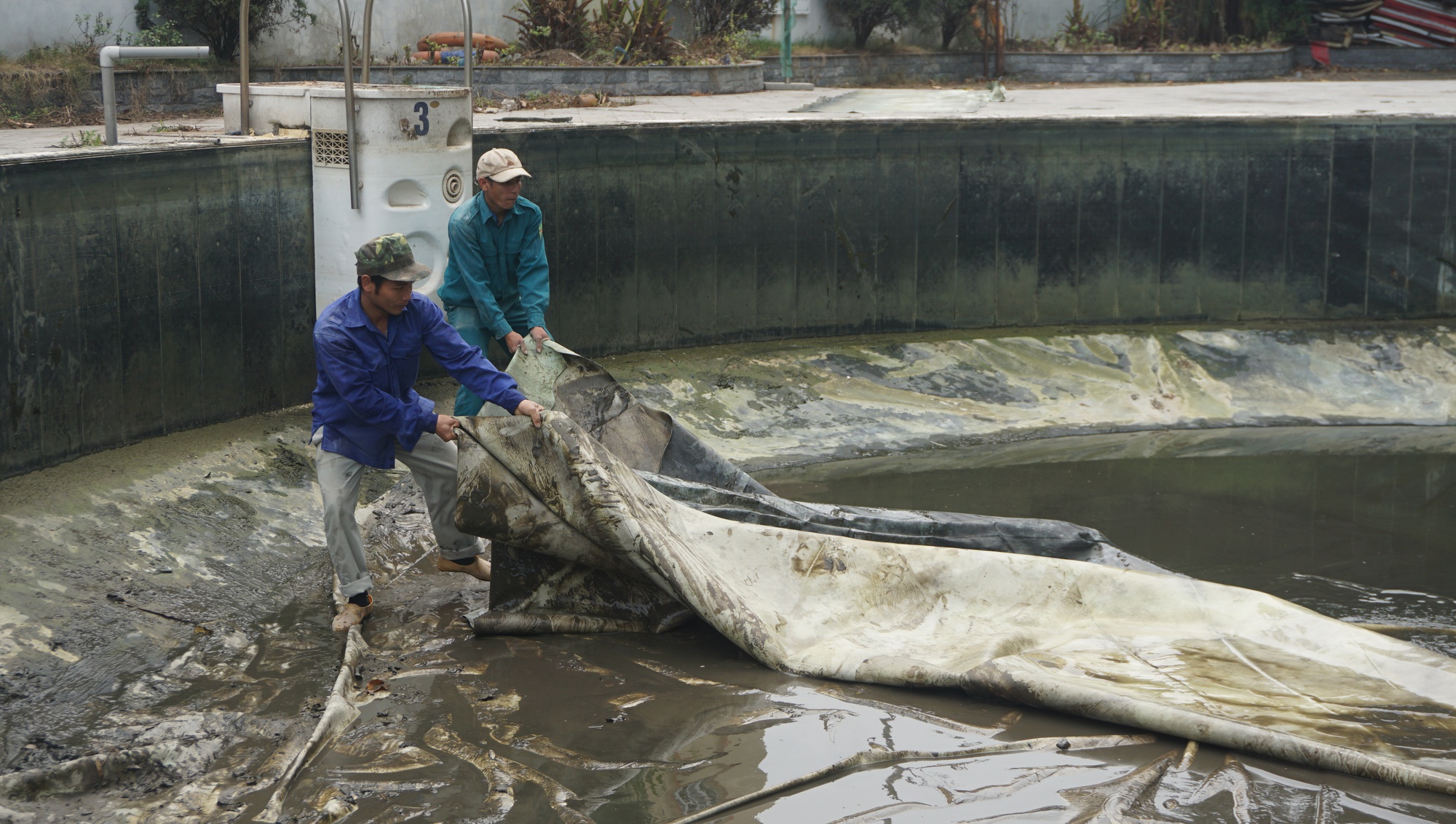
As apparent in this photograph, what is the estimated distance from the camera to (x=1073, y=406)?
866 centimetres

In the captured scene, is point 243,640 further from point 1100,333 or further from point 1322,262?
point 1322,262

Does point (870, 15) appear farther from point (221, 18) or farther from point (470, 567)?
point (470, 567)

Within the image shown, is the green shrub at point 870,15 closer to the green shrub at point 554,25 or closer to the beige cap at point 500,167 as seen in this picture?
the green shrub at point 554,25

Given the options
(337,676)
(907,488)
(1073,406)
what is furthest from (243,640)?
(1073,406)

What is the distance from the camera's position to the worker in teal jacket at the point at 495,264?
562 cm

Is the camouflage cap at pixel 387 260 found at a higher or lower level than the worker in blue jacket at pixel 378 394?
higher

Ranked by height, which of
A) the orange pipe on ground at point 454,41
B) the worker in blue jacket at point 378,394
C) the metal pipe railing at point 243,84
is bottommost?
the worker in blue jacket at point 378,394

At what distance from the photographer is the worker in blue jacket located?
14.8ft

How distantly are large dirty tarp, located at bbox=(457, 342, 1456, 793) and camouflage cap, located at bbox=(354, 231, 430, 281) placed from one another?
0.57m

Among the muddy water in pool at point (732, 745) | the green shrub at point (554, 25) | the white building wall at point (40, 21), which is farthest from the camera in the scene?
the green shrub at point (554, 25)

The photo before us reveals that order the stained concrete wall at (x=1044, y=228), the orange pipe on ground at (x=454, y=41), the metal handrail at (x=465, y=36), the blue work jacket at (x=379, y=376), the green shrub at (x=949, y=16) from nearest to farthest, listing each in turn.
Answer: the blue work jacket at (x=379, y=376) → the metal handrail at (x=465, y=36) → the stained concrete wall at (x=1044, y=228) → the orange pipe on ground at (x=454, y=41) → the green shrub at (x=949, y=16)

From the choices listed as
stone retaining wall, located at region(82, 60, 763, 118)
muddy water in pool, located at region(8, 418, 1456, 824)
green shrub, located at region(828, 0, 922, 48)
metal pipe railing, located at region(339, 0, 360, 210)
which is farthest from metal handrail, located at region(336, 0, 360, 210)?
green shrub, located at region(828, 0, 922, 48)

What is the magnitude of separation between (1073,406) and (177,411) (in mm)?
5509

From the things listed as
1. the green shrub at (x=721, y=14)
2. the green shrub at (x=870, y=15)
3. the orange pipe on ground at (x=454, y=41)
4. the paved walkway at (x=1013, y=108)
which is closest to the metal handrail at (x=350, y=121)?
the paved walkway at (x=1013, y=108)
